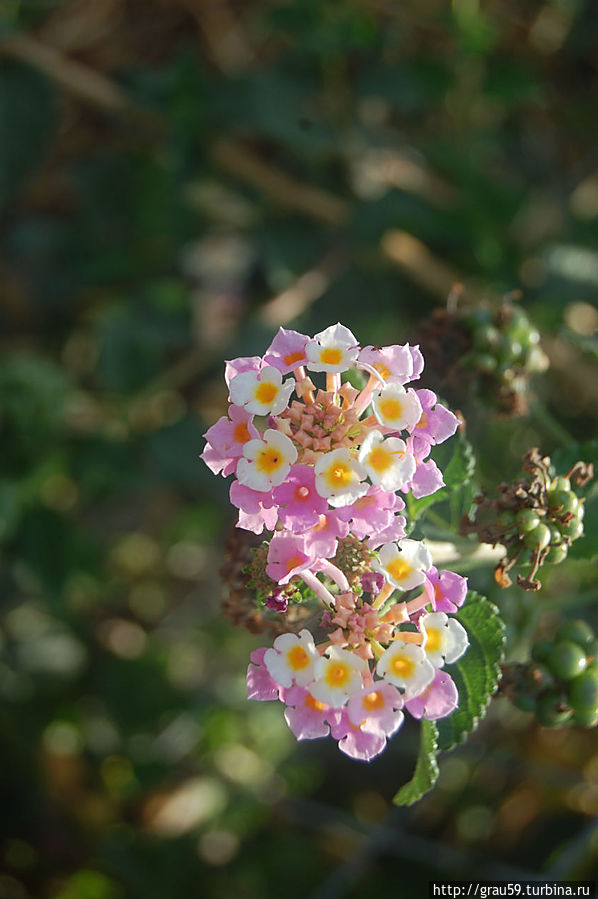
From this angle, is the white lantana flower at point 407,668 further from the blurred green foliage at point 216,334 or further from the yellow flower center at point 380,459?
the blurred green foliage at point 216,334

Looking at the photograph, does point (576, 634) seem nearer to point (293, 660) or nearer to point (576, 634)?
point (576, 634)

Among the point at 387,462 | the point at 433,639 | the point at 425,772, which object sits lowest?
the point at 425,772

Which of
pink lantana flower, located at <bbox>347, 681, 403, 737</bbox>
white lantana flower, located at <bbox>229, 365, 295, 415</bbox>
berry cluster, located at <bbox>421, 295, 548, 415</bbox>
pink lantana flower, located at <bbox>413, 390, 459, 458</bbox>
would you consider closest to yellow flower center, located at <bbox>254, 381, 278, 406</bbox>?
white lantana flower, located at <bbox>229, 365, 295, 415</bbox>

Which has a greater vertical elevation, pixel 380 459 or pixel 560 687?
pixel 380 459

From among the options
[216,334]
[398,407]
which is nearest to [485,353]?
[398,407]

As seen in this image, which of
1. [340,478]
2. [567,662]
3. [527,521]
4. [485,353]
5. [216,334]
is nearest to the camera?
[340,478]

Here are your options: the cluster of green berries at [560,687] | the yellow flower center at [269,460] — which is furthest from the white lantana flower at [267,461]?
the cluster of green berries at [560,687]
